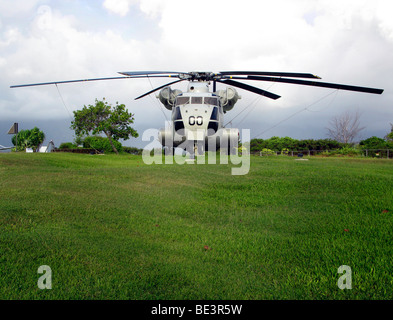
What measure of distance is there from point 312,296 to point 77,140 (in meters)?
59.0

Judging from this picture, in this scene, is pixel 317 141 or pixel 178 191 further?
pixel 317 141

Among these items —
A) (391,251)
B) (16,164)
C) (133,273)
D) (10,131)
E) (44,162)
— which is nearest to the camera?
(133,273)

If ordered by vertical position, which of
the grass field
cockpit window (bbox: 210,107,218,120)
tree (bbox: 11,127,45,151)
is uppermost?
tree (bbox: 11,127,45,151)

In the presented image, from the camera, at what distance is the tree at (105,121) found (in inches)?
1997

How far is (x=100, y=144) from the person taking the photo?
53125mm

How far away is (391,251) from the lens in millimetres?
5848

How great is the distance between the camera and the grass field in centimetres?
469

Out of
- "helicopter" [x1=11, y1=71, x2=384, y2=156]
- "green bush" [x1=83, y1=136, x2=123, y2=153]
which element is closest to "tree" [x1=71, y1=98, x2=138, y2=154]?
"green bush" [x1=83, y1=136, x2=123, y2=153]

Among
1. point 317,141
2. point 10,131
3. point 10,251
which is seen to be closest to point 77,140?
point 10,131

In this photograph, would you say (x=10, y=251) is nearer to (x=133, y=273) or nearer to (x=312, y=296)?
(x=133, y=273)

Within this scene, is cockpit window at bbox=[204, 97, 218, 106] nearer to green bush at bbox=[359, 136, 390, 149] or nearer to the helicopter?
the helicopter

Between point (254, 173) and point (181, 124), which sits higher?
point (181, 124)

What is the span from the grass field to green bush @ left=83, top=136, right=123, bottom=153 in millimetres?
41602

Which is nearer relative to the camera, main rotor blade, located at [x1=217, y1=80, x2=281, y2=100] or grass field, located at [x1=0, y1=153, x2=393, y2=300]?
grass field, located at [x1=0, y1=153, x2=393, y2=300]
